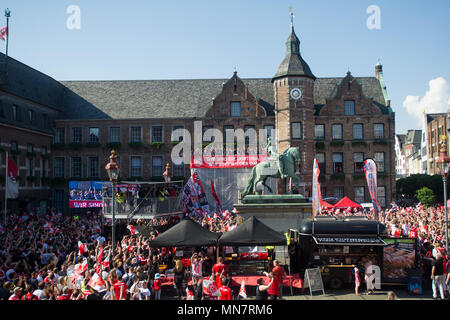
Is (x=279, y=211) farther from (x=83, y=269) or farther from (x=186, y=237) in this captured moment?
(x=83, y=269)

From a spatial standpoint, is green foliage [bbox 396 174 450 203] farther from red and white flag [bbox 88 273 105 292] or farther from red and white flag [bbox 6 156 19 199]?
red and white flag [bbox 88 273 105 292]

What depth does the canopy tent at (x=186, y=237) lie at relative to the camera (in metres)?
16.1

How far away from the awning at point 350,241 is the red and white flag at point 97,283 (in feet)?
24.9

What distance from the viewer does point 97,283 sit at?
1212cm

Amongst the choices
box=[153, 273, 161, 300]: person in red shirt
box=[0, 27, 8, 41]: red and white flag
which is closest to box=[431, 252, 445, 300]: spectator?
box=[153, 273, 161, 300]: person in red shirt

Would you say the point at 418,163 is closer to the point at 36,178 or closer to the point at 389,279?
the point at 36,178

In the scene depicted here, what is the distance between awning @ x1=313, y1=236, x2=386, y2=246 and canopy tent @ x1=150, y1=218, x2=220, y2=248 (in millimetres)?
3991

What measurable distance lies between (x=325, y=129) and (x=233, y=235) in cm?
3271

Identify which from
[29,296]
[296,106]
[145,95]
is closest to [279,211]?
[29,296]

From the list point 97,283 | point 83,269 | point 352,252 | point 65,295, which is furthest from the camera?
point 352,252

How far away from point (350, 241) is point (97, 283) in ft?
29.4

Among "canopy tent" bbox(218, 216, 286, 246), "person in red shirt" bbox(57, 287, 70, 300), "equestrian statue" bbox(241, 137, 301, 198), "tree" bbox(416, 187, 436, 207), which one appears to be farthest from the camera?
"tree" bbox(416, 187, 436, 207)

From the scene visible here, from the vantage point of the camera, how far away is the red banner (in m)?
43.6

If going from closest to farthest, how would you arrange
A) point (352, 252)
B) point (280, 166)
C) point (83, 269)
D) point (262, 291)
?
point (262, 291)
point (83, 269)
point (352, 252)
point (280, 166)
